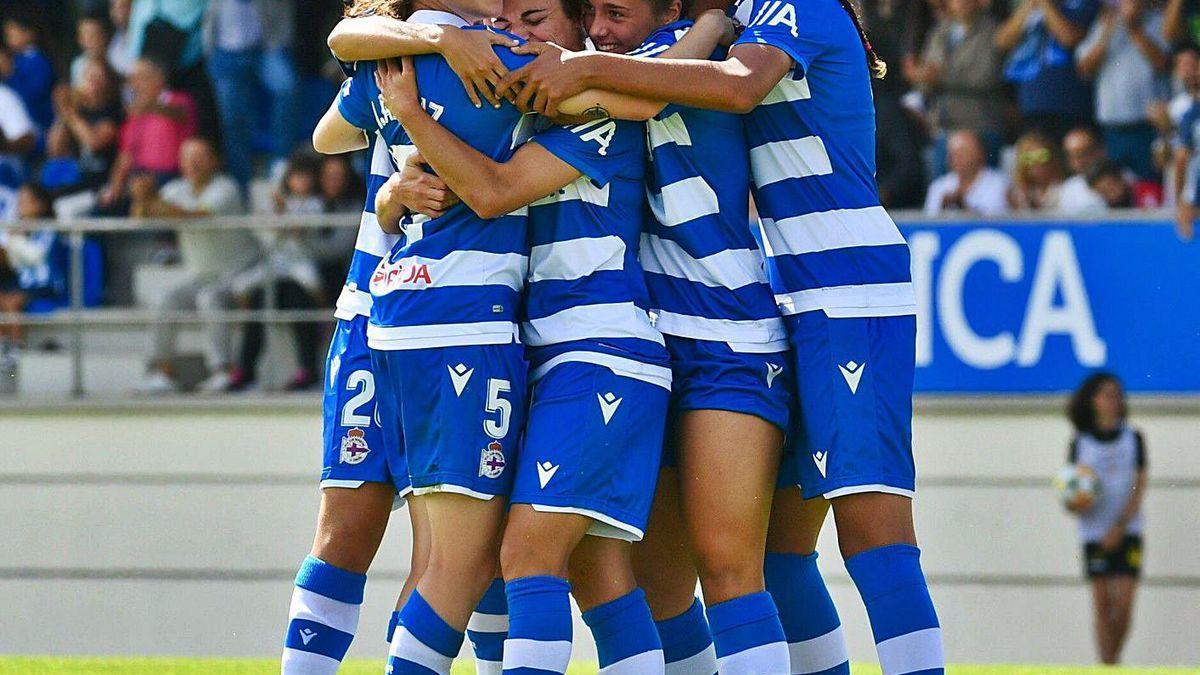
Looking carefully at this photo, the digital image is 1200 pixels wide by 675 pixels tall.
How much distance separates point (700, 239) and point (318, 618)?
119 centimetres

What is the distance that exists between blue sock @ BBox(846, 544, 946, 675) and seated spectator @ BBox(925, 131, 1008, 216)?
5030mm

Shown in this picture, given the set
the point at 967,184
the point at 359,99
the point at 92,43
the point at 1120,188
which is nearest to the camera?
the point at 359,99

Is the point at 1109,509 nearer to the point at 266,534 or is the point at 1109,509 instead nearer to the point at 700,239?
the point at 266,534

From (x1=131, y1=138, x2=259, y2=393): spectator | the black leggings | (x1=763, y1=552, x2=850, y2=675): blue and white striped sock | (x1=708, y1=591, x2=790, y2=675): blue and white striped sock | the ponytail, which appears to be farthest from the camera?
(x1=131, y1=138, x2=259, y2=393): spectator

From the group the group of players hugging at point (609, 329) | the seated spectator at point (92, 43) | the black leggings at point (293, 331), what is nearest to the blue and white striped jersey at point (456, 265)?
the group of players hugging at point (609, 329)

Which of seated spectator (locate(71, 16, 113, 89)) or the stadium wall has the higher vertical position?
seated spectator (locate(71, 16, 113, 89))

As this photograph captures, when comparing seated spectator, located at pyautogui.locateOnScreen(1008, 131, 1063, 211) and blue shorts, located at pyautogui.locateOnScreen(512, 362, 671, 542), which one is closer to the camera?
blue shorts, located at pyautogui.locateOnScreen(512, 362, 671, 542)

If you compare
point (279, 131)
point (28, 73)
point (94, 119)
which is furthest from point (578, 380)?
point (28, 73)

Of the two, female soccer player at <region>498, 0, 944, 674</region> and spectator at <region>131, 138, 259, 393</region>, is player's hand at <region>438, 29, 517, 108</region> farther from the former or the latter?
spectator at <region>131, 138, 259, 393</region>

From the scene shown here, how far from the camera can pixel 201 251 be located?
966cm

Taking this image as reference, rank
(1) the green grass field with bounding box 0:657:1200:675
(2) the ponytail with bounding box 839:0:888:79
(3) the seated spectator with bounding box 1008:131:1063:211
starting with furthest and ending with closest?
(3) the seated spectator with bounding box 1008:131:1063:211 < (1) the green grass field with bounding box 0:657:1200:675 < (2) the ponytail with bounding box 839:0:888:79

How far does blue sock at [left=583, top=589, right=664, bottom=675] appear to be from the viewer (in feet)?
11.8

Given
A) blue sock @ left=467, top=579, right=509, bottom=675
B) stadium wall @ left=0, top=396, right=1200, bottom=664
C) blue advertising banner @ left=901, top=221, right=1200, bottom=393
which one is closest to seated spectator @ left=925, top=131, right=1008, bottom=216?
blue advertising banner @ left=901, top=221, right=1200, bottom=393

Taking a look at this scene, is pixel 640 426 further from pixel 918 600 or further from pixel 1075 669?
pixel 1075 669
